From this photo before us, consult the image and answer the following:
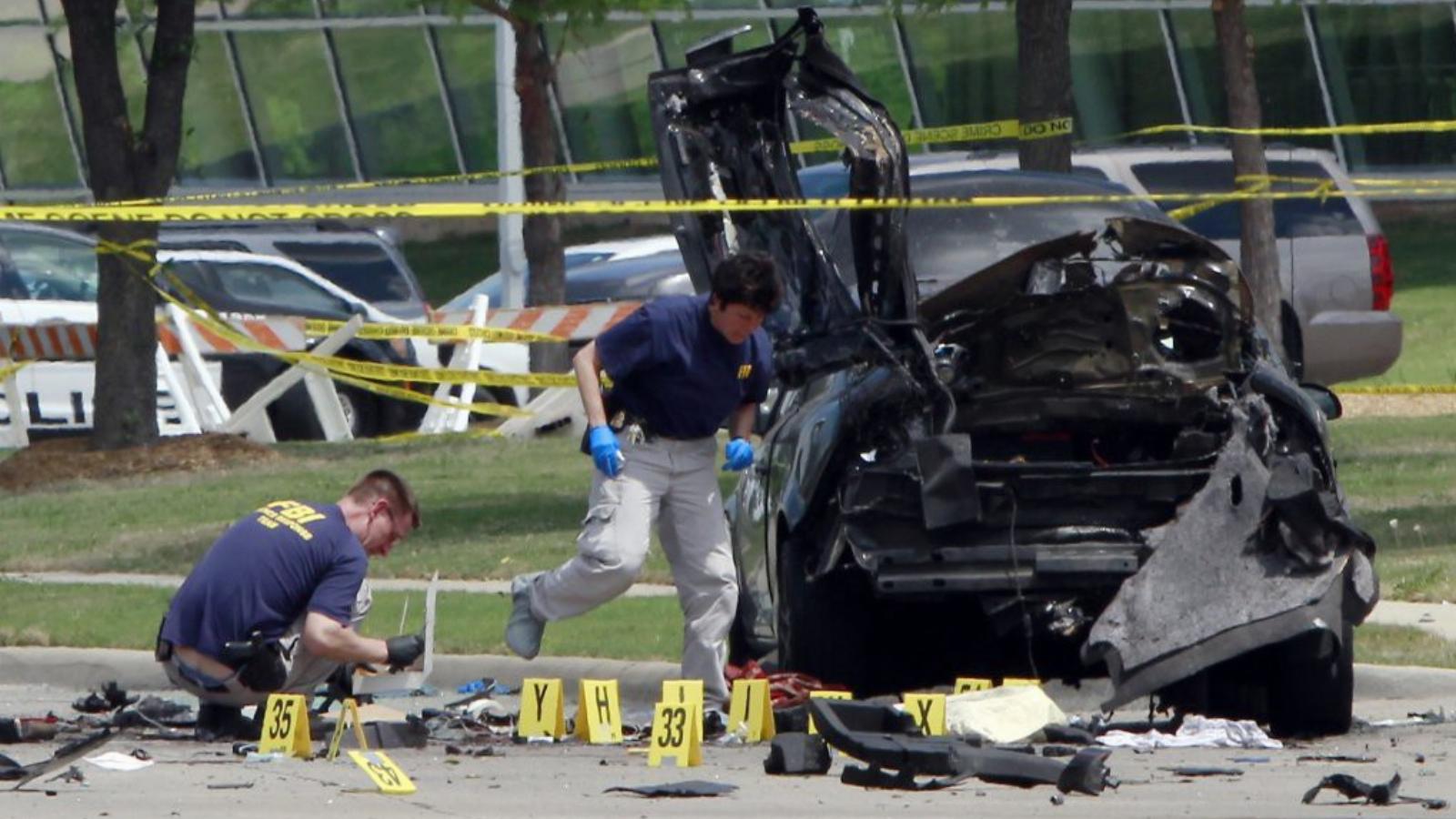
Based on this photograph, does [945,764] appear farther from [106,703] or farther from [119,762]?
[106,703]

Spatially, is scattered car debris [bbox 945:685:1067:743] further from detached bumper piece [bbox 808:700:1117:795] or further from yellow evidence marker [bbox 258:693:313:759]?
yellow evidence marker [bbox 258:693:313:759]

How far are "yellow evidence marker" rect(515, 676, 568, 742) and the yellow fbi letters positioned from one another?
81 cm

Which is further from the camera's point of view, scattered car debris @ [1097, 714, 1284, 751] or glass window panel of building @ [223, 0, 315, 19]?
glass window panel of building @ [223, 0, 315, 19]

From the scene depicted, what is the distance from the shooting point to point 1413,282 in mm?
25984

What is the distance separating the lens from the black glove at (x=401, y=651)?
8.05 metres

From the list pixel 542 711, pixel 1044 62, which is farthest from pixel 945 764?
pixel 1044 62

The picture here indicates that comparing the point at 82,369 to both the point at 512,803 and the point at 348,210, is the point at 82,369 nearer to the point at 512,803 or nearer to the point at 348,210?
the point at 348,210

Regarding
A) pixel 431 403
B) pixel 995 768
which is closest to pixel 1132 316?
pixel 995 768

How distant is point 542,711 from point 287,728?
780 mm

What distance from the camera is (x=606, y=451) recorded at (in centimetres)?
856

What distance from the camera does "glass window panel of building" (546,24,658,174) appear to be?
32.9m

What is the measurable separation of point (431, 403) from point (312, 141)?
17213mm

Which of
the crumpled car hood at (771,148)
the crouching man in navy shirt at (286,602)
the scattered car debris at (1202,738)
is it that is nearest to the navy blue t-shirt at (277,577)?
the crouching man in navy shirt at (286,602)

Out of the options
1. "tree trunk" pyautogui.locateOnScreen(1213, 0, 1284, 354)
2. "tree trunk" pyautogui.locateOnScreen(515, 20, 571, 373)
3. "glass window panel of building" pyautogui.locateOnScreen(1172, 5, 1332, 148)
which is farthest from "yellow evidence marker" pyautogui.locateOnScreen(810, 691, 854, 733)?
"glass window panel of building" pyautogui.locateOnScreen(1172, 5, 1332, 148)
